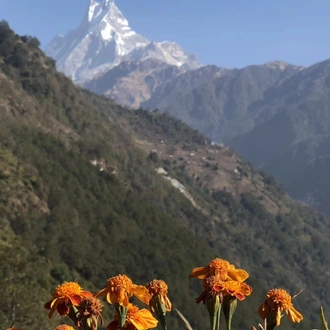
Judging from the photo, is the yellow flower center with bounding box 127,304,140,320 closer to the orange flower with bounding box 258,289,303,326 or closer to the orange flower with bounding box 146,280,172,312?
the orange flower with bounding box 146,280,172,312

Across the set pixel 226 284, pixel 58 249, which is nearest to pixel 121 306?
pixel 226 284

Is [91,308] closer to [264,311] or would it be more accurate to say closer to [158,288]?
[158,288]

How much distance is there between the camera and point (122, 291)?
2.08 m

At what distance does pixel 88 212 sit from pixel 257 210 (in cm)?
9754

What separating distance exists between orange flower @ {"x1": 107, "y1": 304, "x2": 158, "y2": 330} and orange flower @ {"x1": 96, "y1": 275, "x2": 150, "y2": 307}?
0.17 ft

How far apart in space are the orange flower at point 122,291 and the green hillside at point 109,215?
22.8m

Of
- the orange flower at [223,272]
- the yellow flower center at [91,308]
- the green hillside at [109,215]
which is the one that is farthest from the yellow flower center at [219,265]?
the green hillside at [109,215]

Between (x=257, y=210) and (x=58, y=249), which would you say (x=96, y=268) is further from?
(x=257, y=210)

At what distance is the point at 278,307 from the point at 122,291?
680 mm

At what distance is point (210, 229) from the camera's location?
116 m

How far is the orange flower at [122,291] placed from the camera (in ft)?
6.72

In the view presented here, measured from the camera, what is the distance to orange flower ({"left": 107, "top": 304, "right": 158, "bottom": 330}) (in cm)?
201

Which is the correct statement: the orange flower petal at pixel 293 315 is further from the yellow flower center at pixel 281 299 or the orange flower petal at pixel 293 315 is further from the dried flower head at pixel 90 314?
the dried flower head at pixel 90 314

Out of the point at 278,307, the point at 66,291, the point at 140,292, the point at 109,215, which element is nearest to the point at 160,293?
the point at 140,292
